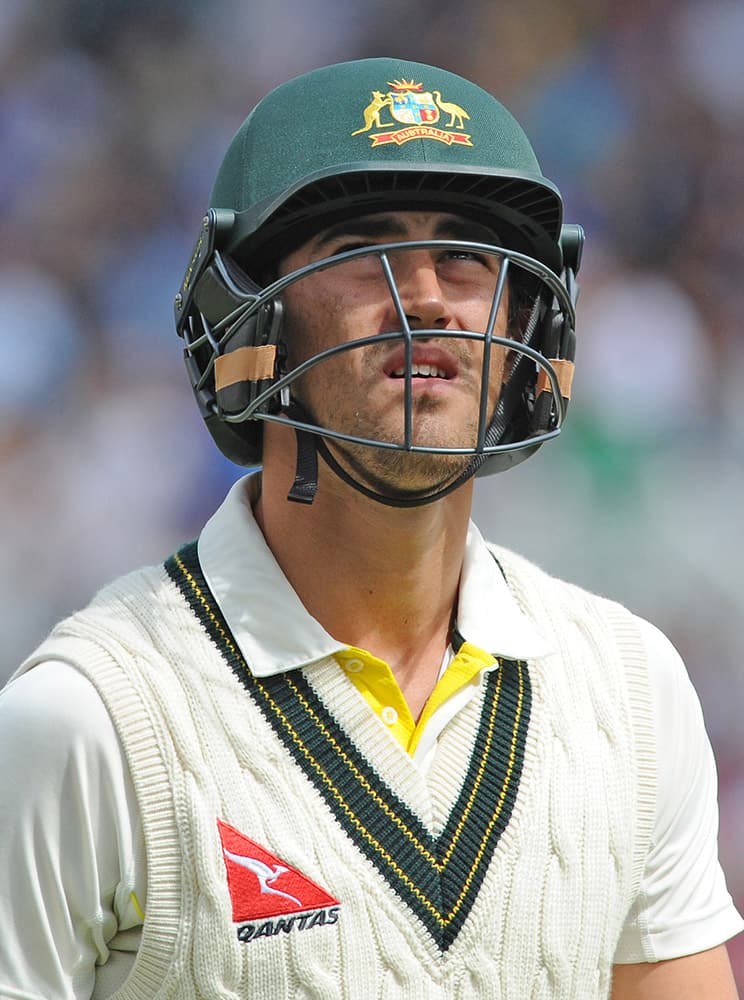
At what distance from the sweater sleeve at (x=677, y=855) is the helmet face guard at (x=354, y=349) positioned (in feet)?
1.08

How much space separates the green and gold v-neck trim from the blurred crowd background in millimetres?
1487

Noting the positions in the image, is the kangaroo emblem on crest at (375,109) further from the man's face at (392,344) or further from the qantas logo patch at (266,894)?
the qantas logo patch at (266,894)

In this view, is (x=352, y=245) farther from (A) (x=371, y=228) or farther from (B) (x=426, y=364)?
(B) (x=426, y=364)

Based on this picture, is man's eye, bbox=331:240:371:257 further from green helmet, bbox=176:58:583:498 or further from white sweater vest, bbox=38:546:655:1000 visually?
white sweater vest, bbox=38:546:655:1000

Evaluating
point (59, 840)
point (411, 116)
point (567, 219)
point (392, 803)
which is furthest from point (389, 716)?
point (567, 219)

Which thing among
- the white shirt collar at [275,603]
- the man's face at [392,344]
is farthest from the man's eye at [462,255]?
the white shirt collar at [275,603]

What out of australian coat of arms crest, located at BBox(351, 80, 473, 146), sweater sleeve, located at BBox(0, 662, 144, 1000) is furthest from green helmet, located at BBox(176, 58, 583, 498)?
sweater sleeve, located at BBox(0, 662, 144, 1000)

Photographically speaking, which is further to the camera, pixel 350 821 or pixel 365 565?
pixel 365 565

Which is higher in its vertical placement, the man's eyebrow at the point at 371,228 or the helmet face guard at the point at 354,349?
the man's eyebrow at the point at 371,228

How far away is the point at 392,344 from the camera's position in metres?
1.46

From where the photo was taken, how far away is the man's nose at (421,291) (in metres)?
1.46

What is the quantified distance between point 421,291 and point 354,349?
0.09m

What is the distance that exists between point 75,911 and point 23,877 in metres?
0.06

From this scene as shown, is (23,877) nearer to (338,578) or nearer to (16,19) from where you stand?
(338,578)
